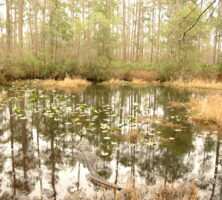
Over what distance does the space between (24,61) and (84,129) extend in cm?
1177

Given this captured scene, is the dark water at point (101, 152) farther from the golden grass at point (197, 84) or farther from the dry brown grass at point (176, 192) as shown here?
the golden grass at point (197, 84)

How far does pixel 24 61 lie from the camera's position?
15.5 metres

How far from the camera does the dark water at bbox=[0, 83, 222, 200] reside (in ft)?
10.7

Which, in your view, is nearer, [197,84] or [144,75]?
[197,84]

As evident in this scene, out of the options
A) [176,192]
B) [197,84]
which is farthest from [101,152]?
[197,84]

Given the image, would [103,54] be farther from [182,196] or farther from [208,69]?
[182,196]

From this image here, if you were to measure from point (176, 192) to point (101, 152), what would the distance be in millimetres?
1839

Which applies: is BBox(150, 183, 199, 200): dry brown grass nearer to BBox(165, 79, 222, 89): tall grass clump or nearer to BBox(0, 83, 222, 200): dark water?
BBox(0, 83, 222, 200): dark water

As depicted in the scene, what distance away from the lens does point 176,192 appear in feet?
9.77

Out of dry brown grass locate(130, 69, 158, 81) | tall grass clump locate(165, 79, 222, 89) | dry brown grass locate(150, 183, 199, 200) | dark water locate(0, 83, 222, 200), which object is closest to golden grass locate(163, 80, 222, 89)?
tall grass clump locate(165, 79, 222, 89)

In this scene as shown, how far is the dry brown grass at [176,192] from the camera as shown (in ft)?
9.24

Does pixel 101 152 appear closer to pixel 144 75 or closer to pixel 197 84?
pixel 197 84

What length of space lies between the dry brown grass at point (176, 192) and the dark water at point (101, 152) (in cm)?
18

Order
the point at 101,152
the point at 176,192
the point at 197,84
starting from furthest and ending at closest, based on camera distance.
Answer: the point at 197,84 → the point at 101,152 → the point at 176,192
